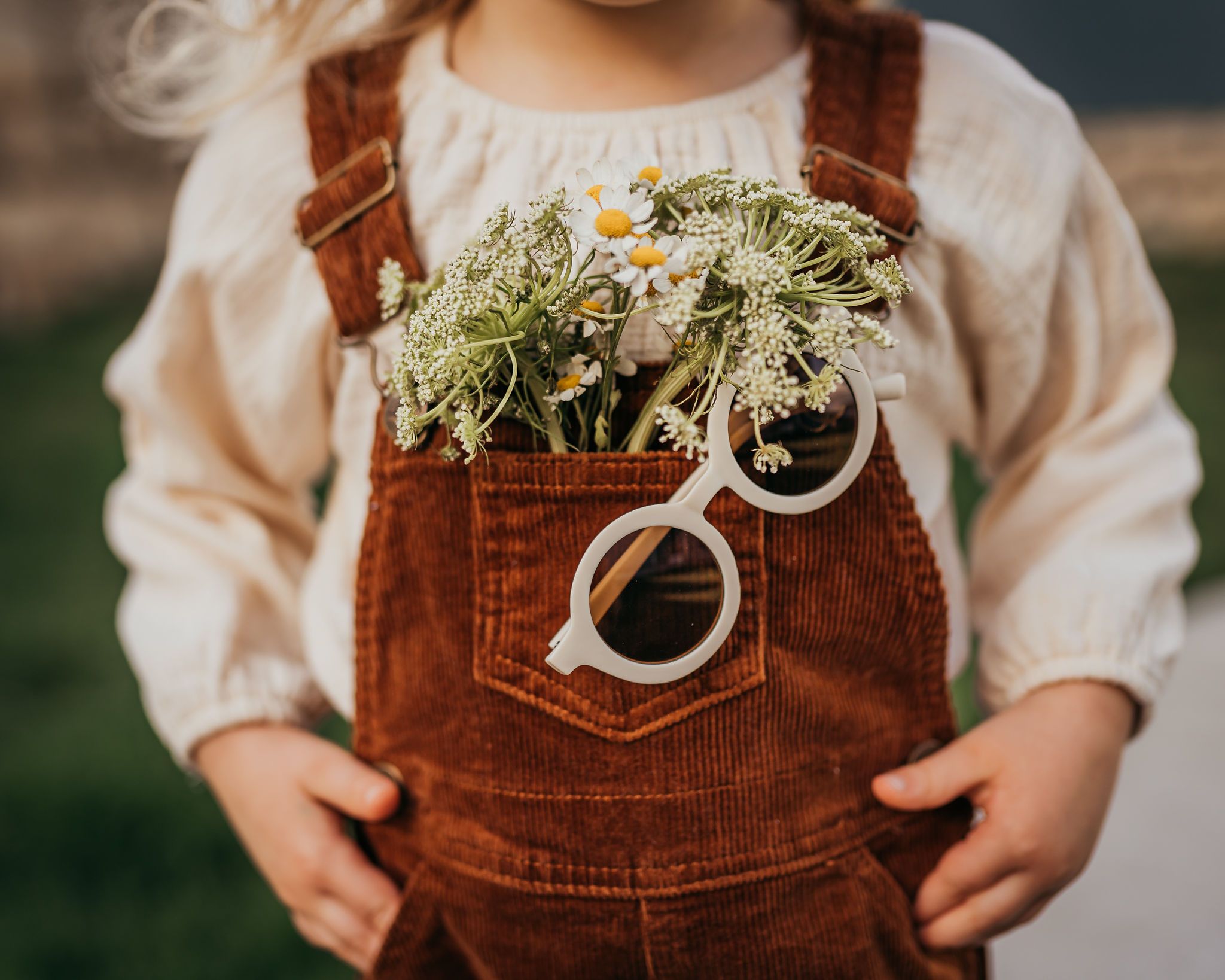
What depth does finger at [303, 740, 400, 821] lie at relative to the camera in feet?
3.12

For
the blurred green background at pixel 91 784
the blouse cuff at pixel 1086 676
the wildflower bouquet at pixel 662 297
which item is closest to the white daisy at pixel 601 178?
the wildflower bouquet at pixel 662 297

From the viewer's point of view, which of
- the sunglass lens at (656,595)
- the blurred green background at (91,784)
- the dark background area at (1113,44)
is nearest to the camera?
the sunglass lens at (656,595)

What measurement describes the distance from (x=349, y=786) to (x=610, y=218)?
1.85 ft

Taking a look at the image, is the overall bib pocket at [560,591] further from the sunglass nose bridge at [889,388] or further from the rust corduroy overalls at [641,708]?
the sunglass nose bridge at [889,388]

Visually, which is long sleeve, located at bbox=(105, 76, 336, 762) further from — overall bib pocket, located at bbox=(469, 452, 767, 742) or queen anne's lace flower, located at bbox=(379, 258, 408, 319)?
overall bib pocket, located at bbox=(469, 452, 767, 742)

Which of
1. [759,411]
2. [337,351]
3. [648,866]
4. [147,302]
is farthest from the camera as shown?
[147,302]

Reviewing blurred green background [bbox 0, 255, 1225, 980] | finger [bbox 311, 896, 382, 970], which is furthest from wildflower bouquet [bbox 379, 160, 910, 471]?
blurred green background [bbox 0, 255, 1225, 980]

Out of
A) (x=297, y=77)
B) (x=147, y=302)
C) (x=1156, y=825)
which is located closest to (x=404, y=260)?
(x=297, y=77)

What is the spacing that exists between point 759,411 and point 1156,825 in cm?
160

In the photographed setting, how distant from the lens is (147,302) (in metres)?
4.30

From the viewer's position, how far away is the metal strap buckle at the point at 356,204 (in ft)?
2.99

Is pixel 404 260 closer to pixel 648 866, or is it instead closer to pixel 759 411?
pixel 759 411

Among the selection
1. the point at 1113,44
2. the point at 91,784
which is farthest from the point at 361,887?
the point at 1113,44

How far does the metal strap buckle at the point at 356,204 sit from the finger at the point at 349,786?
0.44 metres
